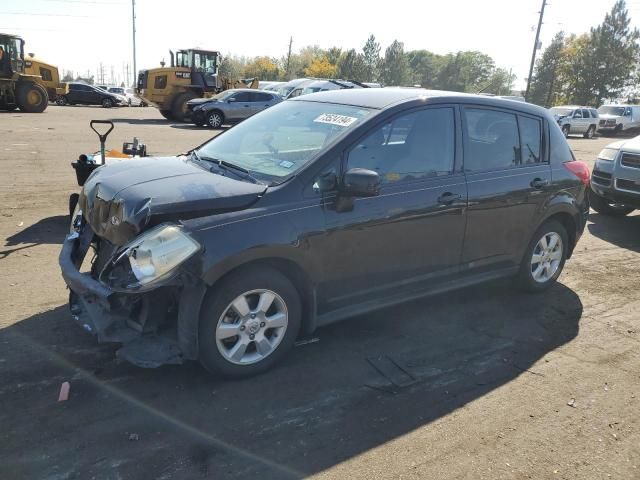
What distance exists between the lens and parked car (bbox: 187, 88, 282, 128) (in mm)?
21281

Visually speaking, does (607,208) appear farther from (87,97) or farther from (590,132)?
(87,97)

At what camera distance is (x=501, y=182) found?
14.9ft

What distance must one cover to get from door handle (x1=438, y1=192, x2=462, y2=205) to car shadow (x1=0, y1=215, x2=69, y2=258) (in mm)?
4245

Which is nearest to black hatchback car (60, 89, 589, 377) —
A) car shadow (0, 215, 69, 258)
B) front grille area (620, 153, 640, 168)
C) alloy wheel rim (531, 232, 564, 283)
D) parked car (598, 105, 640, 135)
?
alloy wheel rim (531, 232, 564, 283)

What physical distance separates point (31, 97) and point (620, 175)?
2369 cm

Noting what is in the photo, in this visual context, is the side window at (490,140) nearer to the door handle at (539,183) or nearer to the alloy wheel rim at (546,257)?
the door handle at (539,183)

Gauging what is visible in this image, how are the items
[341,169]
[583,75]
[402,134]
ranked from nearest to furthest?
[341,169]
[402,134]
[583,75]

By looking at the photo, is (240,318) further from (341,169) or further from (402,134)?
(402,134)

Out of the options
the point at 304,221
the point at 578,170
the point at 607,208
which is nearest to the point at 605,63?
the point at 607,208

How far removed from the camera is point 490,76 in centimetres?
9756

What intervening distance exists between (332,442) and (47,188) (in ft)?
23.5

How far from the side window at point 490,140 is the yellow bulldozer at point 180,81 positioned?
68.9 ft

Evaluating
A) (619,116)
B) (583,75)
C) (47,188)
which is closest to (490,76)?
(583,75)

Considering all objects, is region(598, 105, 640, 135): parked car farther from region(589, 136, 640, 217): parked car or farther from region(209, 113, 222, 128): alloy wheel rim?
region(589, 136, 640, 217): parked car
